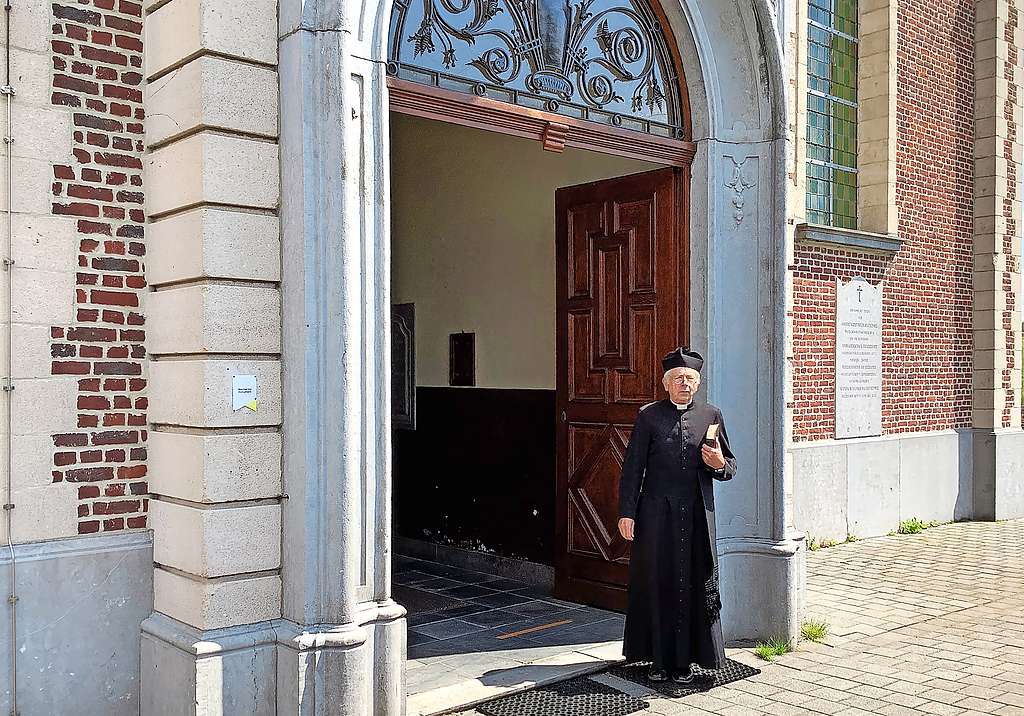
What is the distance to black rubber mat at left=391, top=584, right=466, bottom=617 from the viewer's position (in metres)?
7.95

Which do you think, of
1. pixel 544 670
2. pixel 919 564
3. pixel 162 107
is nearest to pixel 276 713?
pixel 544 670

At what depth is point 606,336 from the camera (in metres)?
7.79

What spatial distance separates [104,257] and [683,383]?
10.9 ft

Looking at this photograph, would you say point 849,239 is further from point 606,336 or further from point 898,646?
point 898,646

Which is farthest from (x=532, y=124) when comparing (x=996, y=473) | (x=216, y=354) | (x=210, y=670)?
(x=996, y=473)

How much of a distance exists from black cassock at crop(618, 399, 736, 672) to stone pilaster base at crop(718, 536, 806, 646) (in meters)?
0.75

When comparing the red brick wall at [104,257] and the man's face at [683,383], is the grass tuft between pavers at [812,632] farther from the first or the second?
the red brick wall at [104,257]

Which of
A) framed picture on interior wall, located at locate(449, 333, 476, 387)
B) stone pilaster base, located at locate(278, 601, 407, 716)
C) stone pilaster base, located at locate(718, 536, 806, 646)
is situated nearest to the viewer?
stone pilaster base, located at locate(278, 601, 407, 716)

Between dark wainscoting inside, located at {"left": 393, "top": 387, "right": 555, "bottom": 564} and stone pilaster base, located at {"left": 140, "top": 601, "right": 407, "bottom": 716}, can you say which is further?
dark wainscoting inside, located at {"left": 393, "top": 387, "right": 555, "bottom": 564}

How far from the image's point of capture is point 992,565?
382 inches

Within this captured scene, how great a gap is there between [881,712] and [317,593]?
3119 mm

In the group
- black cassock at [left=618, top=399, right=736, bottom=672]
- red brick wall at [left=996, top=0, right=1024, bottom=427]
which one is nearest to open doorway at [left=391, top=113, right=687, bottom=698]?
black cassock at [left=618, top=399, right=736, bottom=672]

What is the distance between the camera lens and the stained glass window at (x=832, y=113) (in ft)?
37.4

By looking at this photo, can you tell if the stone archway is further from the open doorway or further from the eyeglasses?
the eyeglasses
